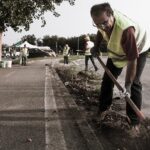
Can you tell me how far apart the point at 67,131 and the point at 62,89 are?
18.2 feet

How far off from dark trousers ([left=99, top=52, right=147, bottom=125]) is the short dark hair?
102 cm

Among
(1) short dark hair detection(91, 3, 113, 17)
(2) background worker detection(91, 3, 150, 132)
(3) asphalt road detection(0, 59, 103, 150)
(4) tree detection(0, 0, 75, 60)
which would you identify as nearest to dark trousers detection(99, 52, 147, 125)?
(2) background worker detection(91, 3, 150, 132)

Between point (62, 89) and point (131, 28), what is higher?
point (131, 28)

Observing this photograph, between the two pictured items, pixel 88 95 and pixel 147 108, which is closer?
pixel 147 108

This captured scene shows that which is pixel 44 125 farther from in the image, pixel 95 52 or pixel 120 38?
pixel 120 38

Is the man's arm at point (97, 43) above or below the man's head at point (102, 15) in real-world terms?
below

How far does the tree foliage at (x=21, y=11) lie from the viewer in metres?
29.9

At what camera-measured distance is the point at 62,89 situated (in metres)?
12.3

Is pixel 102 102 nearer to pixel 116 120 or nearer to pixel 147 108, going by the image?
pixel 116 120

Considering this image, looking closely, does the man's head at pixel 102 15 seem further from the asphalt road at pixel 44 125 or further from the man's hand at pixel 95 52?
the man's hand at pixel 95 52

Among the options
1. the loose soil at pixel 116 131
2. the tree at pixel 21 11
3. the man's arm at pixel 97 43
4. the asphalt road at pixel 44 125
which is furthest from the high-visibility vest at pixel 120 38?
the tree at pixel 21 11

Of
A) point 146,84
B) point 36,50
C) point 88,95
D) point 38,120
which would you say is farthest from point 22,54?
point 36,50

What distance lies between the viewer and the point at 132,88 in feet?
21.8

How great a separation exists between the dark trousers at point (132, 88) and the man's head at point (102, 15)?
3.01 ft
